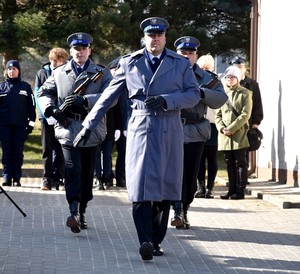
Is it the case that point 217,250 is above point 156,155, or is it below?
below

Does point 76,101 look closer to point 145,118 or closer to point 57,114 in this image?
point 57,114

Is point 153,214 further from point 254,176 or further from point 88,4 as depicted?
point 88,4

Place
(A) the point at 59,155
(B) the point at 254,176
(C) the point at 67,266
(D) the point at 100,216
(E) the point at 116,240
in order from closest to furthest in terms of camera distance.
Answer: (C) the point at 67,266, (E) the point at 116,240, (D) the point at 100,216, (A) the point at 59,155, (B) the point at 254,176

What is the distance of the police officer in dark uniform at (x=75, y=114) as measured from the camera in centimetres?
1140

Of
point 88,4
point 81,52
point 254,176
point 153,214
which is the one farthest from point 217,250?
point 88,4

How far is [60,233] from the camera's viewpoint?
11570 mm

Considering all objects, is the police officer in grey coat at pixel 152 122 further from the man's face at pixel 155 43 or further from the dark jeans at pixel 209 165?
the dark jeans at pixel 209 165

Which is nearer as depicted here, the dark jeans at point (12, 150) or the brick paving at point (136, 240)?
the brick paving at point (136, 240)

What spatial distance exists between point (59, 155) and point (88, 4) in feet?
33.3

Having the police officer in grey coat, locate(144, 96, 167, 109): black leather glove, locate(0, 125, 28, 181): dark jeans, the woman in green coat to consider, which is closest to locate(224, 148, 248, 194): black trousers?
the woman in green coat

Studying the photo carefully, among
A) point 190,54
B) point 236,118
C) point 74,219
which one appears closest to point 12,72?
point 236,118

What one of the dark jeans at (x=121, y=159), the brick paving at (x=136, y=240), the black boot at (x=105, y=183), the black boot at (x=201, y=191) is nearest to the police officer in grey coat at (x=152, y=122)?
the brick paving at (x=136, y=240)

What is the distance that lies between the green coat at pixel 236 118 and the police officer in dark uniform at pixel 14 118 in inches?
130

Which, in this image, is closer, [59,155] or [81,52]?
[81,52]
